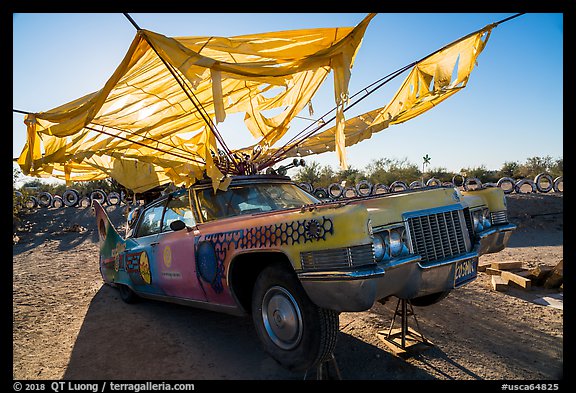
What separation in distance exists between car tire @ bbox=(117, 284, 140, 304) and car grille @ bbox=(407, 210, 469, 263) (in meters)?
4.25

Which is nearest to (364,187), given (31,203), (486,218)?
(486,218)

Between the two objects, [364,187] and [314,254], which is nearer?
[314,254]

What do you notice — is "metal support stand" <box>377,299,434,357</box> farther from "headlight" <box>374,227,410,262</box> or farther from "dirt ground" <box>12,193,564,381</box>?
"headlight" <box>374,227,410,262</box>

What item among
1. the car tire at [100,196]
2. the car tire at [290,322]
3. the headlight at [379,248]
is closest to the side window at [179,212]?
the car tire at [290,322]

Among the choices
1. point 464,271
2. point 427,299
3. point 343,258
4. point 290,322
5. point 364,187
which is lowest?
point 427,299

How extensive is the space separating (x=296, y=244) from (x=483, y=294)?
3.79 meters

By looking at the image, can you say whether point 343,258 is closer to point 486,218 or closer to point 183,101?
point 486,218

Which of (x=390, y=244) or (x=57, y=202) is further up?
(x=57, y=202)

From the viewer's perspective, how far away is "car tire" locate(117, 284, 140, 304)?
546 centimetres

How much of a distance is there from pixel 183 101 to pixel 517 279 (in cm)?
580

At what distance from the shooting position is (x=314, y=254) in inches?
107

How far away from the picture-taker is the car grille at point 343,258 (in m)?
2.57

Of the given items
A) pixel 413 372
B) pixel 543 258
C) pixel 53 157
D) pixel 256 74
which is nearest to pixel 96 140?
pixel 53 157
